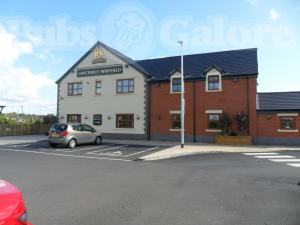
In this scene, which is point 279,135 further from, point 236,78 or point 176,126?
point 176,126

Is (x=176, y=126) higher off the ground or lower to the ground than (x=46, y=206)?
higher

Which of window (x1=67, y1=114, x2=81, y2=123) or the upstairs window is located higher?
the upstairs window

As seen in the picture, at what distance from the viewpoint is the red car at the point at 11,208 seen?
2688 millimetres

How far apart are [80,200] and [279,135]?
63.6 ft

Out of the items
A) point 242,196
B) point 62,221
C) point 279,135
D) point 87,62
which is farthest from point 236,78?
point 62,221

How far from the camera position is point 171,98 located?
25.5 meters

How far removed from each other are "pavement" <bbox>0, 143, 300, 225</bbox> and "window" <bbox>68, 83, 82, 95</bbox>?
56.8 ft

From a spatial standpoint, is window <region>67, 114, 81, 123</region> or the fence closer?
window <region>67, 114, 81, 123</region>

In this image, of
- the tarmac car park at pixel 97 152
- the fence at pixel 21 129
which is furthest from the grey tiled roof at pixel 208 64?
the fence at pixel 21 129

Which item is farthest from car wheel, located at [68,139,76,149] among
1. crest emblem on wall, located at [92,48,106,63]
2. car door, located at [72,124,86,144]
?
crest emblem on wall, located at [92,48,106,63]

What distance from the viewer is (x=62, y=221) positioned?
530 cm

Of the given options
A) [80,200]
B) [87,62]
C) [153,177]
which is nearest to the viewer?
[80,200]

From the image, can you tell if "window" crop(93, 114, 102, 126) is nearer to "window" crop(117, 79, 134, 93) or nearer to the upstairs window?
"window" crop(117, 79, 134, 93)

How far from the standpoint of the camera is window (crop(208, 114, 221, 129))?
77.7 ft
